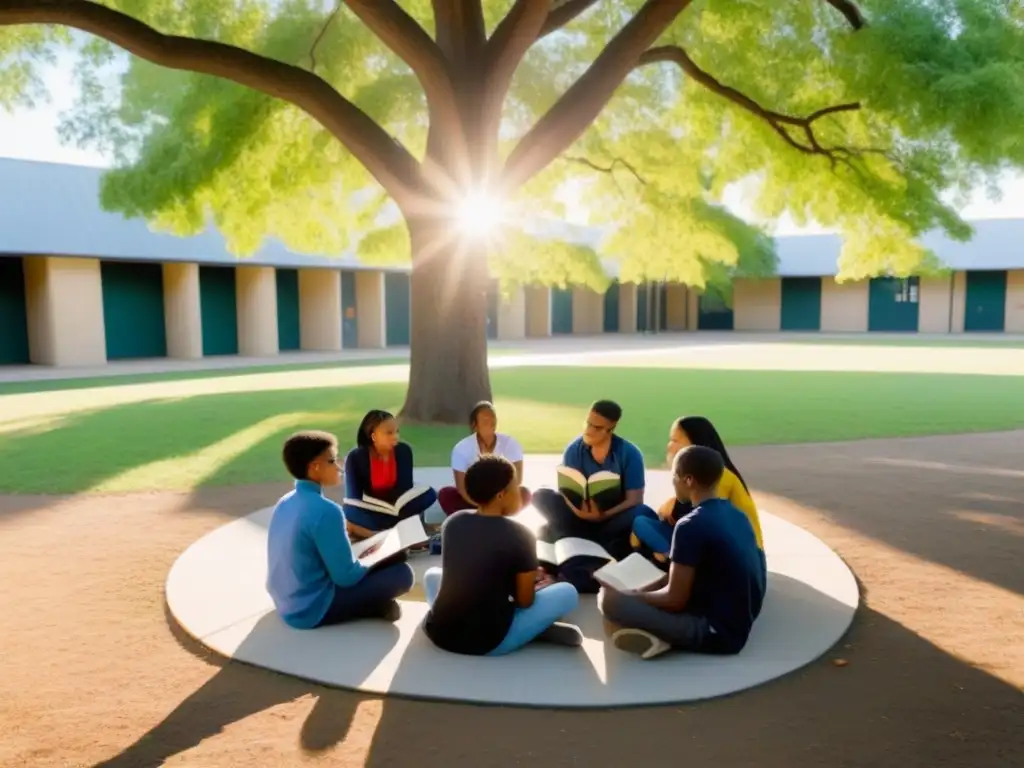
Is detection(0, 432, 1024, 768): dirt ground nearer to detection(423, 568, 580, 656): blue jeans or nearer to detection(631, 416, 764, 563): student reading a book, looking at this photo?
detection(423, 568, 580, 656): blue jeans

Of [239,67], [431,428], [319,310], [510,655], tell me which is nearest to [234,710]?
[510,655]

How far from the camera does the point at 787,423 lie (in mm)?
14039

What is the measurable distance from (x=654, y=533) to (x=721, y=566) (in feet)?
3.99

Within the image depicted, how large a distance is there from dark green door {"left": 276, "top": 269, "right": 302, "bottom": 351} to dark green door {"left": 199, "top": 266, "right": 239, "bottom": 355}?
2.21 meters

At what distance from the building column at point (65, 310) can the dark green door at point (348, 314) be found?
496 inches

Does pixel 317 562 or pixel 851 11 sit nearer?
pixel 317 562

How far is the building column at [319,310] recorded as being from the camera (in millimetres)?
35531

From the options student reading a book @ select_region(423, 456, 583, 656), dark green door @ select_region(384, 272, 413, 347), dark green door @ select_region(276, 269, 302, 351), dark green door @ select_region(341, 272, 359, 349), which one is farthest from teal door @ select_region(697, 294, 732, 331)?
student reading a book @ select_region(423, 456, 583, 656)

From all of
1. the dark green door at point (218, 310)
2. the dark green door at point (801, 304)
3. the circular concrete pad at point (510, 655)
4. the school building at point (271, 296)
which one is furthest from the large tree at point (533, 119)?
the dark green door at point (801, 304)

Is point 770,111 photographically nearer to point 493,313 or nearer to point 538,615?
point 538,615

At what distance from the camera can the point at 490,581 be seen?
4.34m

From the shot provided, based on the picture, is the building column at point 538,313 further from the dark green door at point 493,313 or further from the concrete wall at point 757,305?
the concrete wall at point 757,305

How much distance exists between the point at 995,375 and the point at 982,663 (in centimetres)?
2074

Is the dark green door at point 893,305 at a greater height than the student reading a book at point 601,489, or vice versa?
the dark green door at point 893,305
